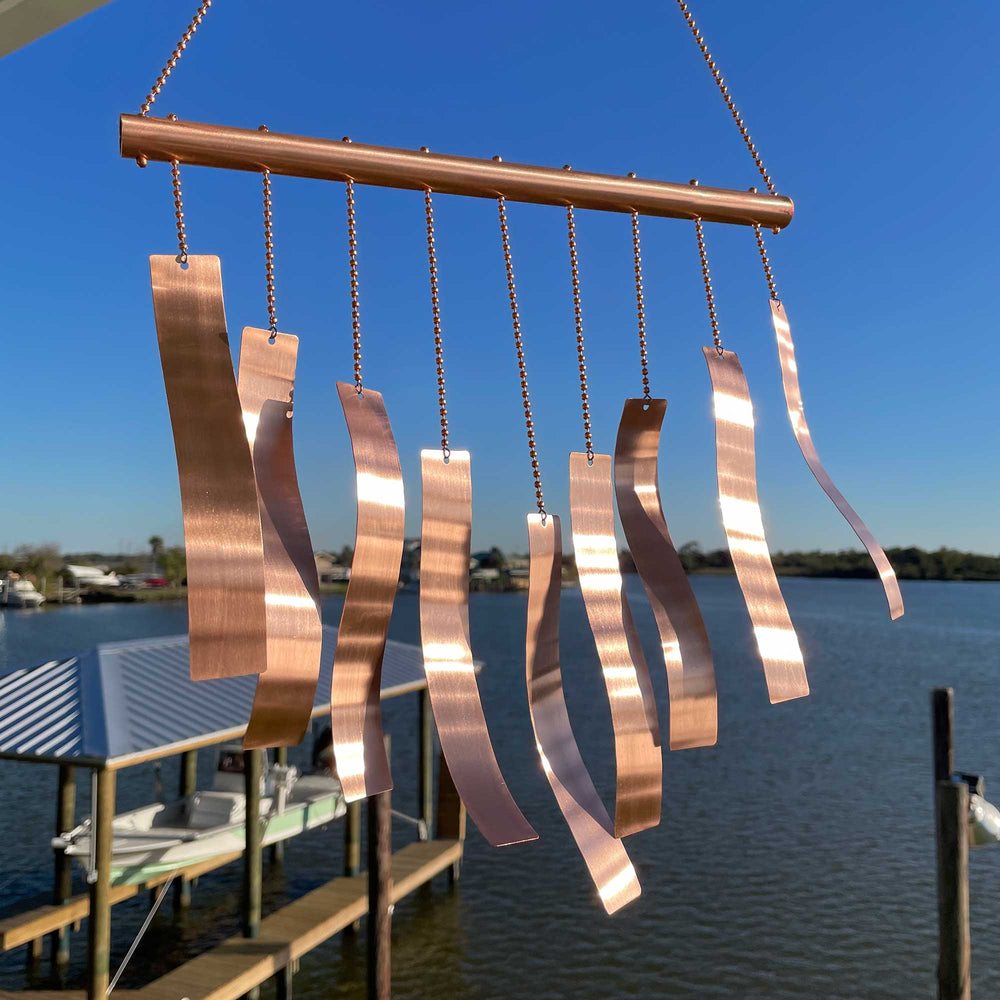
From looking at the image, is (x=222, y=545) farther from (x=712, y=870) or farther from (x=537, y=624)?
(x=712, y=870)

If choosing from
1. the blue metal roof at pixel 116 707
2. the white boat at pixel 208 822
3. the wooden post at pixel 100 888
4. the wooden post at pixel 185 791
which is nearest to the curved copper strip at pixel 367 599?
the blue metal roof at pixel 116 707

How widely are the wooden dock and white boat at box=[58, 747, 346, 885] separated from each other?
1.33 m

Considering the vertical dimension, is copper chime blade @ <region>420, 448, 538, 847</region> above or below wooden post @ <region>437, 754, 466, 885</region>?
above

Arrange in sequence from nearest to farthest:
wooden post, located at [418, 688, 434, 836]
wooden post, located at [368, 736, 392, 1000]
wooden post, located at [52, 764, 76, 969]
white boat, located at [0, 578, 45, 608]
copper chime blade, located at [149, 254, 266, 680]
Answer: copper chime blade, located at [149, 254, 266, 680] < wooden post, located at [368, 736, 392, 1000] < wooden post, located at [52, 764, 76, 969] < wooden post, located at [418, 688, 434, 836] < white boat, located at [0, 578, 45, 608]

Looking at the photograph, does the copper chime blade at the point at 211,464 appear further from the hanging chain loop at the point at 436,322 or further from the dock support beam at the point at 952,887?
the dock support beam at the point at 952,887

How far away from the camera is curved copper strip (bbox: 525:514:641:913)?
46.2 inches

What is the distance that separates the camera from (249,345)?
1.12 meters

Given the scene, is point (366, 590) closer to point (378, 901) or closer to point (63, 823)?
point (378, 901)

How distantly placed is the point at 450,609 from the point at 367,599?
0.10 m

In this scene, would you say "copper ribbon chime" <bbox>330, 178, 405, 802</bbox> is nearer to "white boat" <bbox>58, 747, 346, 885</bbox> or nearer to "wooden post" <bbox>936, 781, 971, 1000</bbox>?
"wooden post" <bbox>936, 781, 971, 1000</bbox>

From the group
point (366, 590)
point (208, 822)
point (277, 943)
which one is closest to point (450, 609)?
point (366, 590)

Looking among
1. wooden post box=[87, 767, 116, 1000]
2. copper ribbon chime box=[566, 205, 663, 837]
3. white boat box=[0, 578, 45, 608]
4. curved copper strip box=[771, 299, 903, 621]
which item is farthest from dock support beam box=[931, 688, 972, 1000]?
white boat box=[0, 578, 45, 608]

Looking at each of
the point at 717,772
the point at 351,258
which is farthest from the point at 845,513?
the point at 717,772

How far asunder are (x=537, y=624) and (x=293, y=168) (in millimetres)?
647
